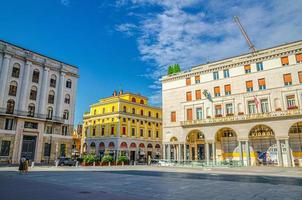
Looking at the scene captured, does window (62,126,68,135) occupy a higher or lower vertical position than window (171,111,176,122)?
lower

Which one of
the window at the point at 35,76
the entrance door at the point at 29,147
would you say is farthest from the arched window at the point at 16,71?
the entrance door at the point at 29,147

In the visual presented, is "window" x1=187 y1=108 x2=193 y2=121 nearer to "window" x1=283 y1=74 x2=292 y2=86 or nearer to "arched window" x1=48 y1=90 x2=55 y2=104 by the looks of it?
"window" x1=283 y1=74 x2=292 y2=86

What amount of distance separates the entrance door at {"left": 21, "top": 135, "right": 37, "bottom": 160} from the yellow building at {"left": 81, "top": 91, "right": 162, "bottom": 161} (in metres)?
19.6

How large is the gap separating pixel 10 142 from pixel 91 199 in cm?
3415

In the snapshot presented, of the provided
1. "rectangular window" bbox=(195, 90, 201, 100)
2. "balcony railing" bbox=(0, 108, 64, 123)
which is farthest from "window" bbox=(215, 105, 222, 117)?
"balcony railing" bbox=(0, 108, 64, 123)

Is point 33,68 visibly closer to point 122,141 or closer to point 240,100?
point 122,141

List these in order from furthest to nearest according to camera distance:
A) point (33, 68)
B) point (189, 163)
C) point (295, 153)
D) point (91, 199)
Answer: point (33, 68), point (189, 163), point (295, 153), point (91, 199)

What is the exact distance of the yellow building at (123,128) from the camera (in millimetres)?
57656

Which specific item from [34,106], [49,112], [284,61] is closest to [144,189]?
[284,61]

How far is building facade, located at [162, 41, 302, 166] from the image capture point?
109ft

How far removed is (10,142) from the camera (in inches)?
1465

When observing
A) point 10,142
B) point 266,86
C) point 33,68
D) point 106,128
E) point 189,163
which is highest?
point 33,68

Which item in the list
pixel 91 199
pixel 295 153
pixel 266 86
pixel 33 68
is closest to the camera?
pixel 91 199

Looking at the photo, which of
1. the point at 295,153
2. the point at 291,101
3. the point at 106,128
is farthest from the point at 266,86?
the point at 106,128
